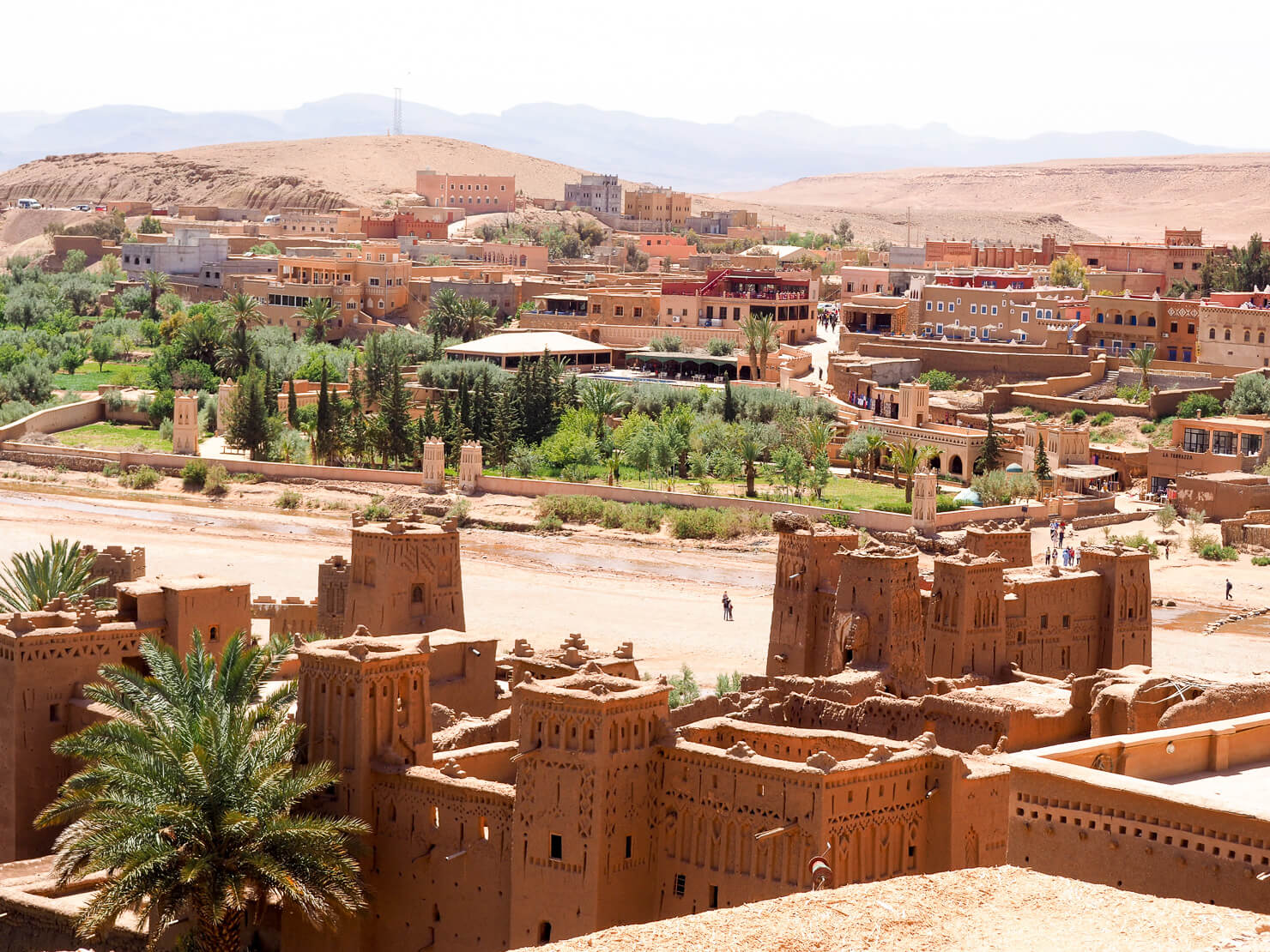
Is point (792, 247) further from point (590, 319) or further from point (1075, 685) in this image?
point (1075, 685)

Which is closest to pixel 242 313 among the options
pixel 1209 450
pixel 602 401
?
pixel 602 401

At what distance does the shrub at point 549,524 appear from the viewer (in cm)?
5175

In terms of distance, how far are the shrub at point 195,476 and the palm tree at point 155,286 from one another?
28.8 metres

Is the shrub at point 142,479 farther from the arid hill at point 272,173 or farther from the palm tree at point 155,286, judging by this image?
the arid hill at point 272,173

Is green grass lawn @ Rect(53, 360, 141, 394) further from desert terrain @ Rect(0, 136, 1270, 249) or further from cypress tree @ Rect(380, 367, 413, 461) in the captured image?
desert terrain @ Rect(0, 136, 1270, 249)

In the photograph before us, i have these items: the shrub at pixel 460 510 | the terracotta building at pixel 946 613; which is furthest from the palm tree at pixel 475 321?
the terracotta building at pixel 946 613

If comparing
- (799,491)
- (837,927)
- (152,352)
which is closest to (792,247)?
(152,352)

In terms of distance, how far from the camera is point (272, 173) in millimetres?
137625

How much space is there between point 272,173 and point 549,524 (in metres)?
91.0

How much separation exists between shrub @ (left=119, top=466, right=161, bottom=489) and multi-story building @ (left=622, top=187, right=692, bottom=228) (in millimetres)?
65941

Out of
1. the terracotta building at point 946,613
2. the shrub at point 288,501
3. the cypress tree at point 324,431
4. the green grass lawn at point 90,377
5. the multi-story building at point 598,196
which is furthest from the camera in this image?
the multi-story building at point 598,196

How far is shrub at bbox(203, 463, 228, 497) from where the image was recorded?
55.9m

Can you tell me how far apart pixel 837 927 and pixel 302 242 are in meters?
86.7

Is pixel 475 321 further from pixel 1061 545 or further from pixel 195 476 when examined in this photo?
pixel 1061 545
